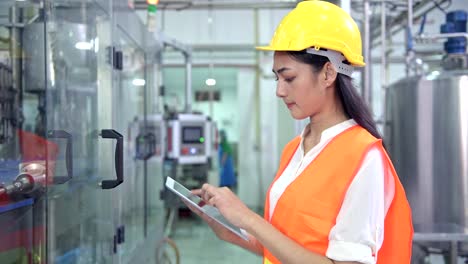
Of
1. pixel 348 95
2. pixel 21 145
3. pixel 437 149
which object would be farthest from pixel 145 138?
pixel 348 95

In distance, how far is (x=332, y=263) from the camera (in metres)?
0.74

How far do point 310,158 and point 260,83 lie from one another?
14.5 feet

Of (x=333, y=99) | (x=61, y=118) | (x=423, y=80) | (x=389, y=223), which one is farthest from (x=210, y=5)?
(x=389, y=223)

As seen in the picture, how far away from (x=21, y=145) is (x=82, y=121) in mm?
214

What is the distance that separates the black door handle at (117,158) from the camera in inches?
55.0

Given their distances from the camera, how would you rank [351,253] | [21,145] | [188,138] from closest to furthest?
[351,253] → [21,145] → [188,138]

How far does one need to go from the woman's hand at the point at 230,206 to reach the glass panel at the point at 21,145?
0.59 meters

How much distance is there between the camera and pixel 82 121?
58.5 inches

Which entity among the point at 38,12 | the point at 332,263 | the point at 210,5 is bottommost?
the point at 332,263

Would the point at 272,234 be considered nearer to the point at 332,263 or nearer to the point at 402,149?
the point at 332,263

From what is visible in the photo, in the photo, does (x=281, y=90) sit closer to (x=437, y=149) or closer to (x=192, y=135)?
(x=437, y=149)

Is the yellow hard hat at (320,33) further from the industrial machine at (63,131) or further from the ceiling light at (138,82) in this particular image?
the ceiling light at (138,82)

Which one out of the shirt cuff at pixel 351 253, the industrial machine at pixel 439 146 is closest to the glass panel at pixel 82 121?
the shirt cuff at pixel 351 253

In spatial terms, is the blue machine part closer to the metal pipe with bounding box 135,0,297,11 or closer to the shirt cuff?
the metal pipe with bounding box 135,0,297,11
